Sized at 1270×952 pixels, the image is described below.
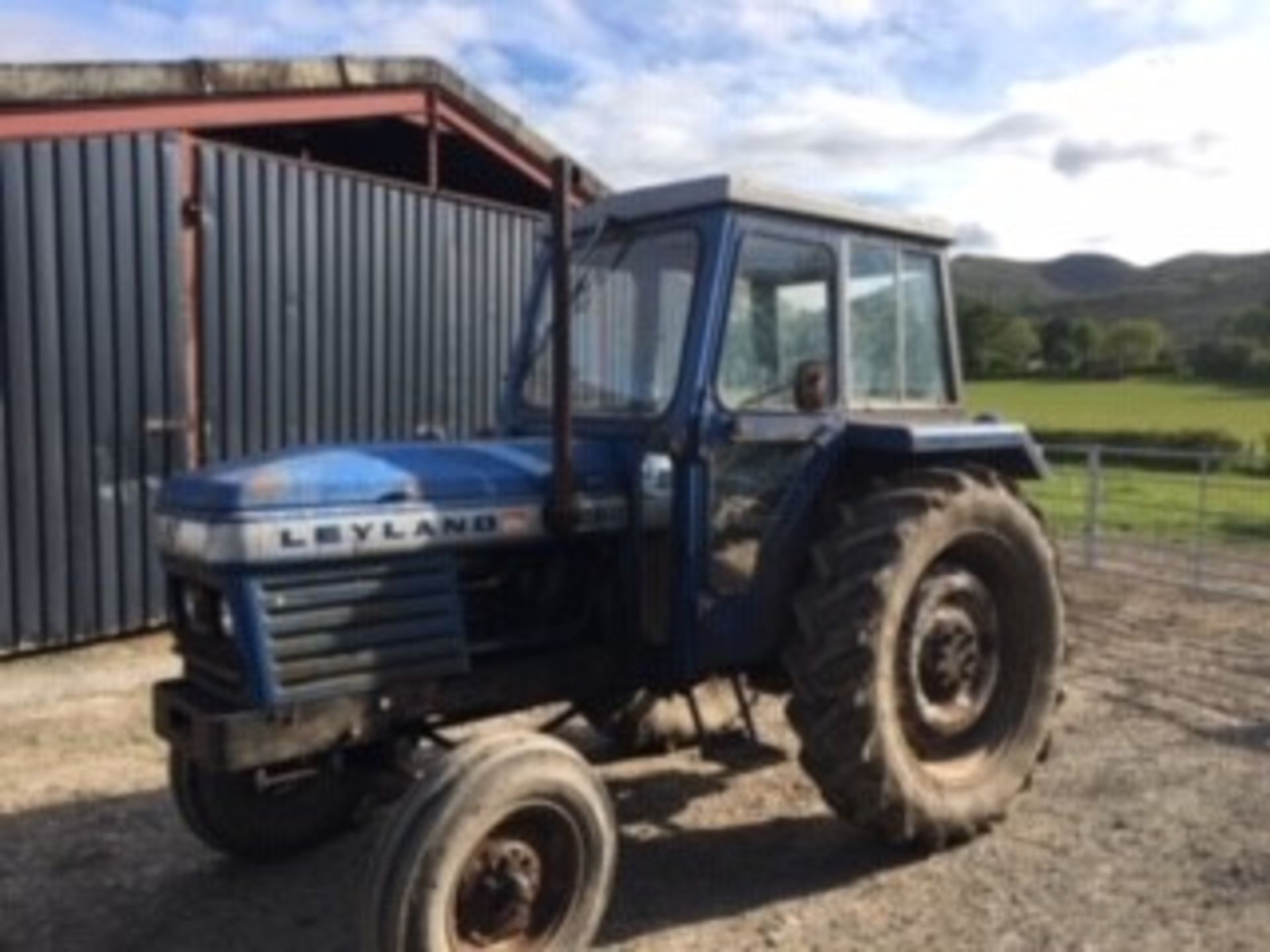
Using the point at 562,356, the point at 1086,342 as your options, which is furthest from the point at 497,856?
the point at 1086,342

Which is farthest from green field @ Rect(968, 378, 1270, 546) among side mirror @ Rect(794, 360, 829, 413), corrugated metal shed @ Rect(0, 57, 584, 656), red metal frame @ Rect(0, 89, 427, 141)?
red metal frame @ Rect(0, 89, 427, 141)

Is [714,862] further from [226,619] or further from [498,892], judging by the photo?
[226,619]

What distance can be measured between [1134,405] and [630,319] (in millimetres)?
36123

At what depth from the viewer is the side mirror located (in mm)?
5516

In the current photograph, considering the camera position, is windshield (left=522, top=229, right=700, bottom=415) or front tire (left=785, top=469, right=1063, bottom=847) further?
windshield (left=522, top=229, right=700, bottom=415)

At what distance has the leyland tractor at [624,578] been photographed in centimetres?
460

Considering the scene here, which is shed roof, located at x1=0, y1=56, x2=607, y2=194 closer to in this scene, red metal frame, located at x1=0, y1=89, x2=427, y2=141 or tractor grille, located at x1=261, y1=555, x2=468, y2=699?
red metal frame, located at x1=0, y1=89, x2=427, y2=141

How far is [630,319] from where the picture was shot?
5590mm

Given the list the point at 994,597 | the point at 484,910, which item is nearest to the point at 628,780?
the point at 994,597

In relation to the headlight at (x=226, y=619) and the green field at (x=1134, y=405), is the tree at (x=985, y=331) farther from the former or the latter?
the headlight at (x=226, y=619)

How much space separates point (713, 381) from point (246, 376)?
5.87 m

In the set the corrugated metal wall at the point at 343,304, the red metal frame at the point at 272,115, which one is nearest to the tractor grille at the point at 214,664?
the red metal frame at the point at 272,115

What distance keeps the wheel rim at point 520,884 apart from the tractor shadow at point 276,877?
36 centimetres

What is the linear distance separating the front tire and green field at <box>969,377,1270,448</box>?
23774mm
